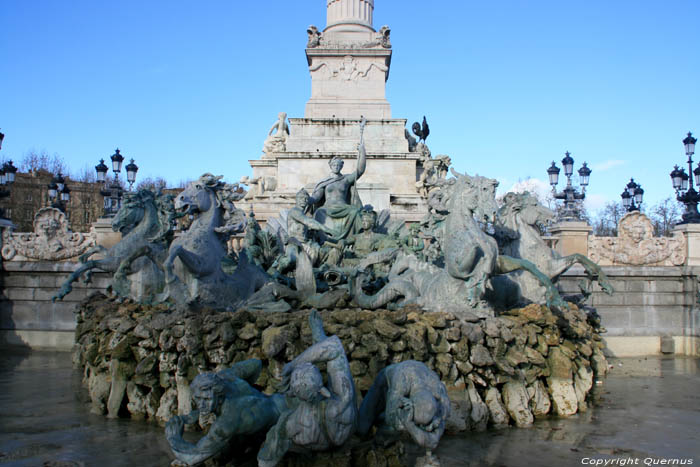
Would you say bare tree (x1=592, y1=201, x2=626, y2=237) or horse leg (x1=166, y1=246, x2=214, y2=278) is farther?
bare tree (x1=592, y1=201, x2=626, y2=237)

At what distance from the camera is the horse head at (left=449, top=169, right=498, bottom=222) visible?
24.5 feet

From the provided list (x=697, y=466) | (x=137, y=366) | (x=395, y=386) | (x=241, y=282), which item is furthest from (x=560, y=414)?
(x=137, y=366)

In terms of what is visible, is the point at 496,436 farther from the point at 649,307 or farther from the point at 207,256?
the point at 649,307

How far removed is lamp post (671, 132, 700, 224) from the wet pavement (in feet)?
22.9

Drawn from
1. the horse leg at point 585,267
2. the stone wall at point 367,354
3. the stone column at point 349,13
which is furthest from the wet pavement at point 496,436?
the stone column at point 349,13

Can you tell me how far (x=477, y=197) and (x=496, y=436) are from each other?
294 cm

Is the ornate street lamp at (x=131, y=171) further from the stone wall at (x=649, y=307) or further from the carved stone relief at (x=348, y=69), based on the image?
the stone wall at (x=649, y=307)

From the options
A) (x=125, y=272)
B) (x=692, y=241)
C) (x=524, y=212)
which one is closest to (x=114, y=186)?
(x=125, y=272)

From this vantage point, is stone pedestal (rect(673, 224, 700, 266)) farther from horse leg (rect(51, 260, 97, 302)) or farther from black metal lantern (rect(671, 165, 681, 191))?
horse leg (rect(51, 260, 97, 302))

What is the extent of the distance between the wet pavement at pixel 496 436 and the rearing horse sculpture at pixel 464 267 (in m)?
1.55

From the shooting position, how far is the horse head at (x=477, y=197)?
24.5 feet

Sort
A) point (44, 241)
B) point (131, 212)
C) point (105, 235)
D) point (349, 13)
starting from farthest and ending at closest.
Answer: point (349, 13)
point (105, 235)
point (44, 241)
point (131, 212)

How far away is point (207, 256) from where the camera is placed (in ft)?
24.2

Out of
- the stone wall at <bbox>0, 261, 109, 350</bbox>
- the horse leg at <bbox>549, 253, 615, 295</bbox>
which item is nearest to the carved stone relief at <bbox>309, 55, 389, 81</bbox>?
the stone wall at <bbox>0, 261, 109, 350</bbox>
